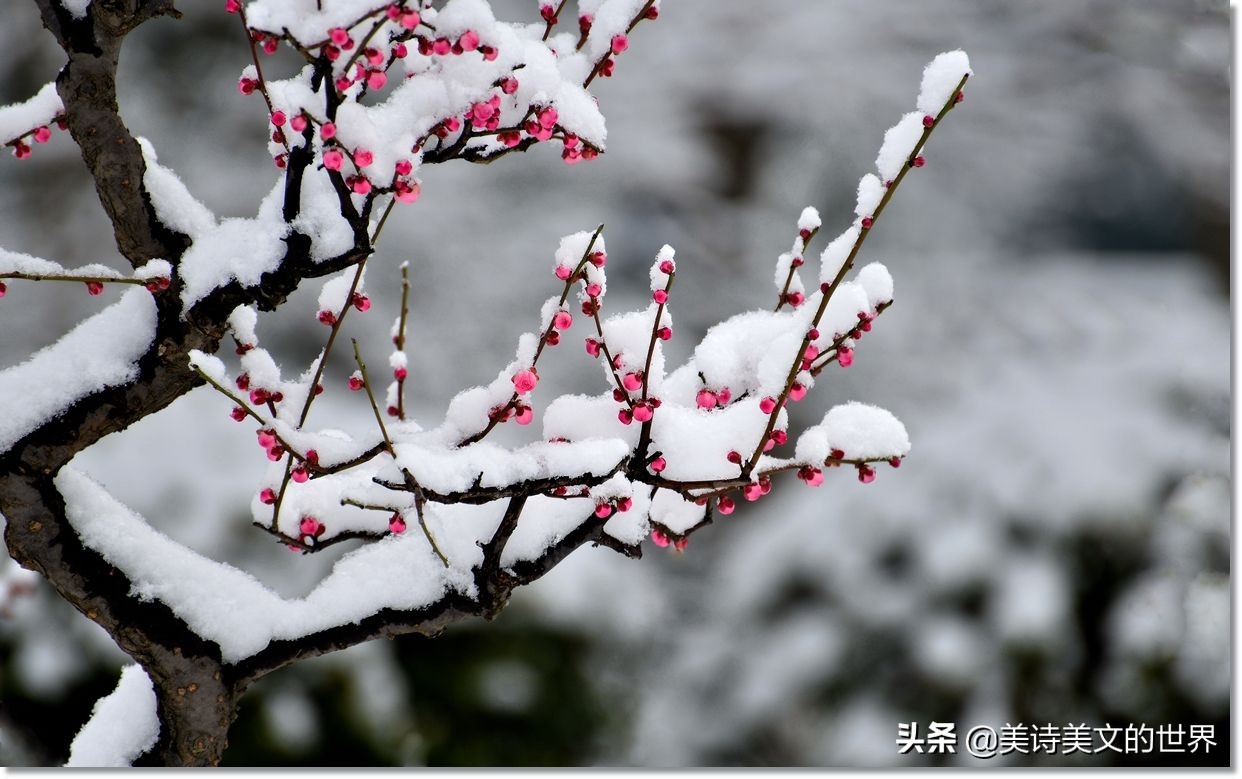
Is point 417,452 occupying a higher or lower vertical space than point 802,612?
lower

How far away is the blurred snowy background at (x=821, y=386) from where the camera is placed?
2.90 meters

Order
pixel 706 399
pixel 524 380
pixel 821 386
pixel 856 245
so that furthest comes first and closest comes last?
pixel 821 386
pixel 706 399
pixel 524 380
pixel 856 245

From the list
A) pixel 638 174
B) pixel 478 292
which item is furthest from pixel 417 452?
pixel 638 174

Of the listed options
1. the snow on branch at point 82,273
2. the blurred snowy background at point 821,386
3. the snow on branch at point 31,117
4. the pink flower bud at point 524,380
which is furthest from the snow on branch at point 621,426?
the blurred snowy background at point 821,386

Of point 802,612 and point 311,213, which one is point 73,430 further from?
point 802,612

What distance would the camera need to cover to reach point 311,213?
977 millimetres

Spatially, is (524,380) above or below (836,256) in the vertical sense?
below

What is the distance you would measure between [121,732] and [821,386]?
413cm

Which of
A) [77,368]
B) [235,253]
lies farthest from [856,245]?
[77,368]

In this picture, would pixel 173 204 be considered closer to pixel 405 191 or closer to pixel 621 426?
pixel 405 191

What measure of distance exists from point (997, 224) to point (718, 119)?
1662 mm

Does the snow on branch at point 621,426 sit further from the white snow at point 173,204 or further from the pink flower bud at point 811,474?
the white snow at point 173,204

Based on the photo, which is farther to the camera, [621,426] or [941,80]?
[621,426]

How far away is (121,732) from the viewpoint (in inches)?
48.6
